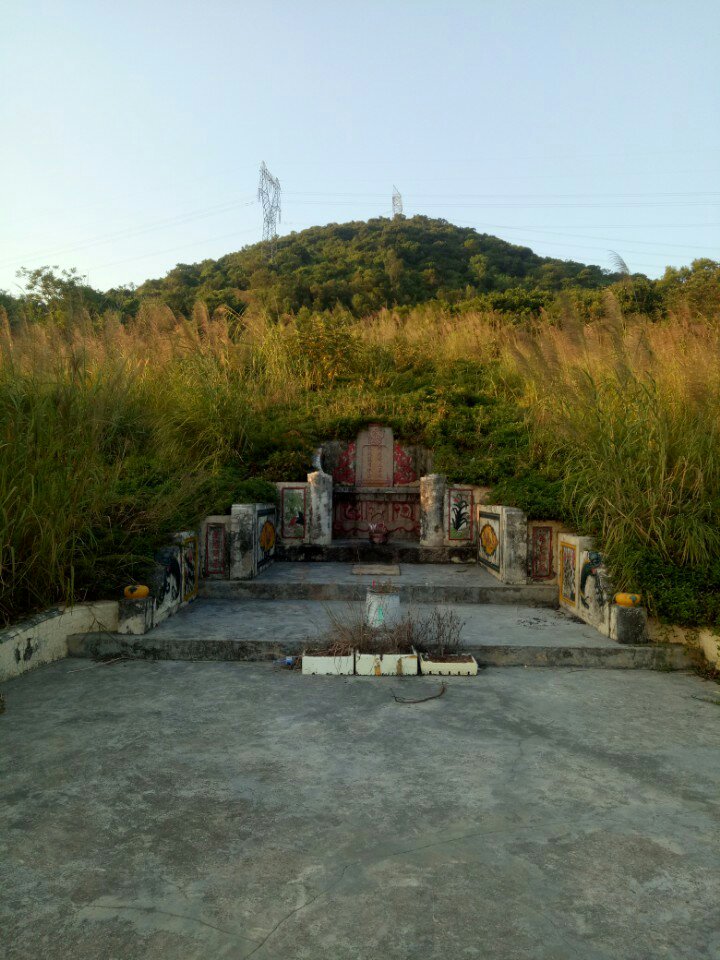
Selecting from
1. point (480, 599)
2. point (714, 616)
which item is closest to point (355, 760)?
point (714, 616)

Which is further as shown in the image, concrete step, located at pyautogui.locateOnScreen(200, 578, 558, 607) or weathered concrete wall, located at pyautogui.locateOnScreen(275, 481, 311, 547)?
weathered concrete wall, located at pyautogui.locateOnScreen(275, 481, 311, 547)

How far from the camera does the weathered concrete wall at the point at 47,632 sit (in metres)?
4.05

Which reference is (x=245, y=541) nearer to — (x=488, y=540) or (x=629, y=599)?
(x=488, y=540)

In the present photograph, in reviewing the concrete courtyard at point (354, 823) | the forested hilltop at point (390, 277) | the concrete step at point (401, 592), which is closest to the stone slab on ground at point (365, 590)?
the concrete step at point (401, 592)

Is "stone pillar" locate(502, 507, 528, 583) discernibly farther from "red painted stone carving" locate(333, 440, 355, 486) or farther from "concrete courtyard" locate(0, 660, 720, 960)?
"red painted stone carving" locate(333, 440, 355, 486)

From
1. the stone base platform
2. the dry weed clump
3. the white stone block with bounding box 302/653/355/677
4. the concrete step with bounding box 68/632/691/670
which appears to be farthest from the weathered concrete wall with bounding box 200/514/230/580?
the white stone block with bounding box 302/653/355/677

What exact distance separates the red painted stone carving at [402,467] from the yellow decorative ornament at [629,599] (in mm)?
5174

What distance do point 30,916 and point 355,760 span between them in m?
1.46

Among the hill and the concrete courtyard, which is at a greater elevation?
the hill

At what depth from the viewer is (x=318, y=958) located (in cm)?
174

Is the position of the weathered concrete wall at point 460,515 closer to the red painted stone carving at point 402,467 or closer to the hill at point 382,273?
the red painted stone carving at point 402,467

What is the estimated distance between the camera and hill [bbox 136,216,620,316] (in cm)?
2230

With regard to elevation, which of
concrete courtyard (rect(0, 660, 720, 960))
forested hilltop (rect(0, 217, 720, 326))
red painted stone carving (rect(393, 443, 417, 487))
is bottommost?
concrete courtyard (rect(0, 660, 720, 960))

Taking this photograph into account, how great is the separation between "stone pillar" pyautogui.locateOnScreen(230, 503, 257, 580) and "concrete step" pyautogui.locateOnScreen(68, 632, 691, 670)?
1941 millimetres
